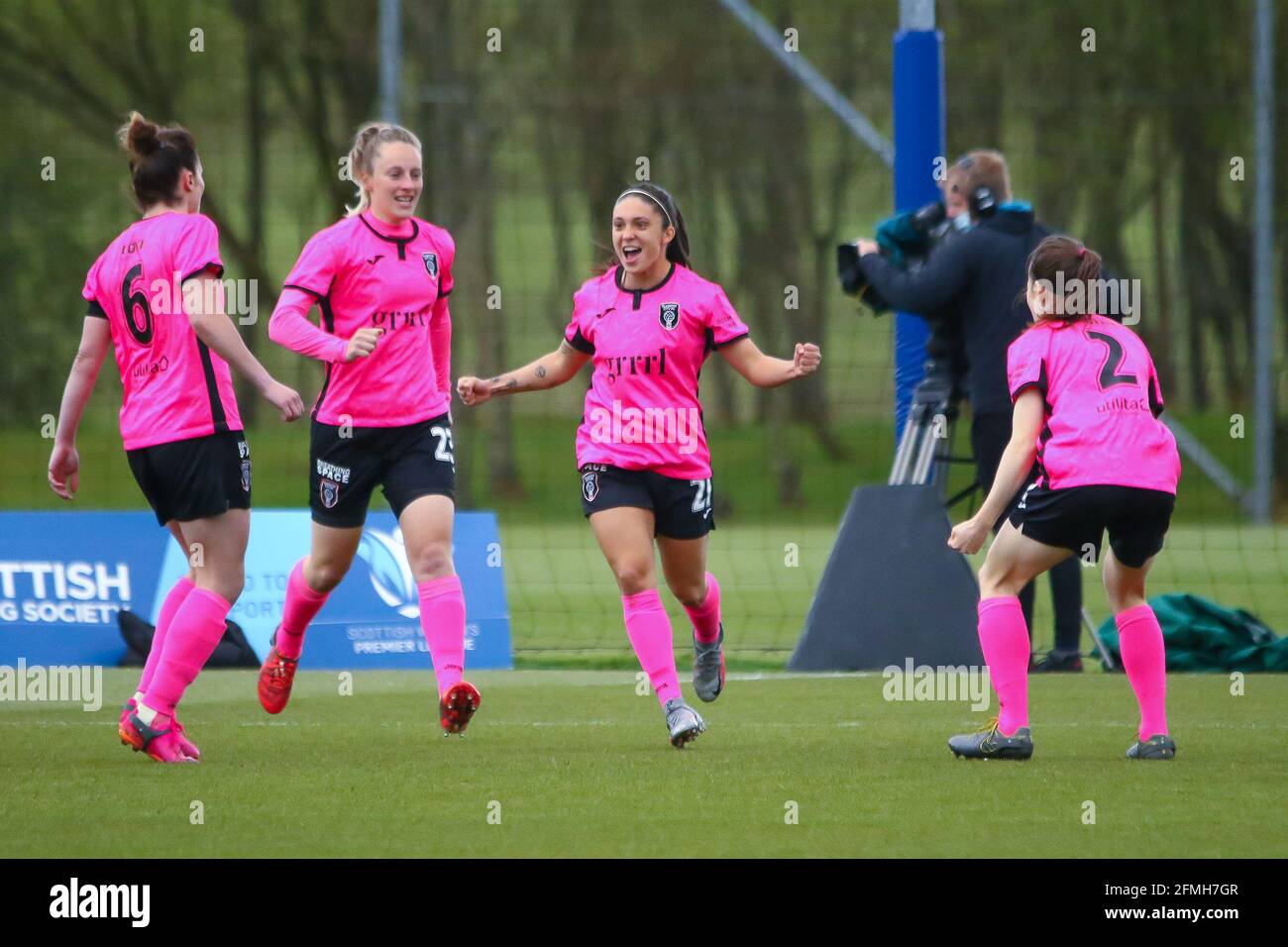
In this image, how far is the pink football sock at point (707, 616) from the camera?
26.2 ft

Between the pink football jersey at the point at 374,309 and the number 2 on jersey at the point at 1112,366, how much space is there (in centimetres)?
227

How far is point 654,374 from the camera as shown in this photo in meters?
7.34

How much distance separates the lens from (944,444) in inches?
422

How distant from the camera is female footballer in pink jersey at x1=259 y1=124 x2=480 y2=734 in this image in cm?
730

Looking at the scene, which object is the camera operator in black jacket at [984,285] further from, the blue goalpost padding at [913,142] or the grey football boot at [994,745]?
the grey football boot at [994,745]

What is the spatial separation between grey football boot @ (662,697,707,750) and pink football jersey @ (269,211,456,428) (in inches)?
51.6

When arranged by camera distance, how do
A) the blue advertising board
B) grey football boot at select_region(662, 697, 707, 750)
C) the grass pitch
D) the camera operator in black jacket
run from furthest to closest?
the blue advertising board, the camera operator in black jacket, grey football boot at select_region(662, 697, 707, 750), the grass pitch

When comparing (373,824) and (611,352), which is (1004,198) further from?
(373,824)
